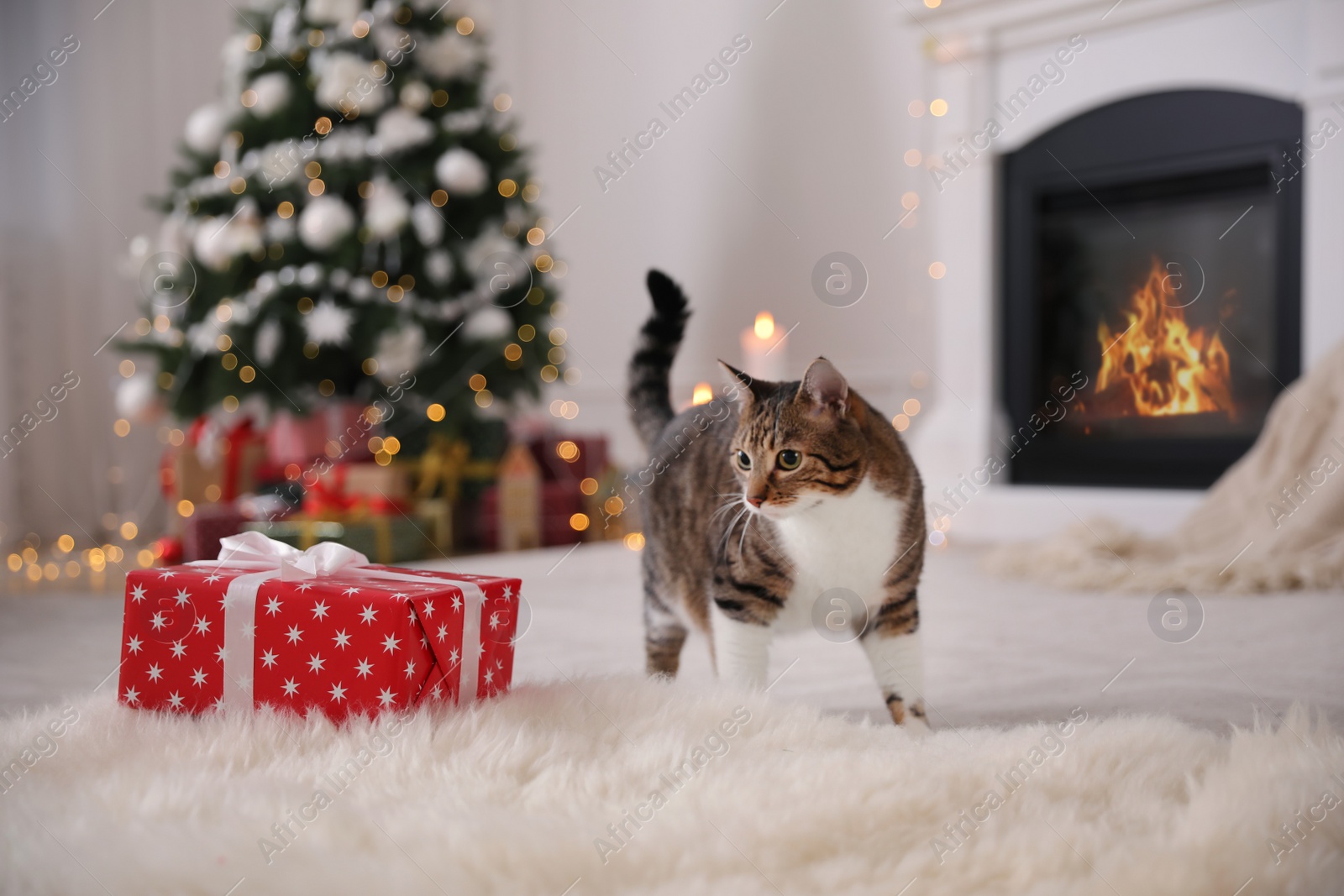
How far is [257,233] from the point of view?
3037 millimetres

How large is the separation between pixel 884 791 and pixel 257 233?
9.08 feet

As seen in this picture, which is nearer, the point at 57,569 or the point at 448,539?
the point at 57,569

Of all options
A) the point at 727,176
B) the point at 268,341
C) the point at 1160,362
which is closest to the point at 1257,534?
the point at 1160,362

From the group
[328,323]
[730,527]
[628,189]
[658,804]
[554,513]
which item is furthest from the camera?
[628,189]

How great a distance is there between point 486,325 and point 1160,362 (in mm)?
2020

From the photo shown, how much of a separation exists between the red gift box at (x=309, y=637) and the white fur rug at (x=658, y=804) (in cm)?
5

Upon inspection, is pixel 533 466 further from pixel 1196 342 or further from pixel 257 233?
pixel 1196 342

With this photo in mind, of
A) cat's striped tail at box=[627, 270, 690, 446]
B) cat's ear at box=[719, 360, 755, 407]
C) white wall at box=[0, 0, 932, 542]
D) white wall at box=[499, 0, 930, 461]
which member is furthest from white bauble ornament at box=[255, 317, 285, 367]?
cat's ear at box=[719, 360, 755, 407]

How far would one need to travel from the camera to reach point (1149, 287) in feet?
10.6

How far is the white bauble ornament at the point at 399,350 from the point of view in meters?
2.96

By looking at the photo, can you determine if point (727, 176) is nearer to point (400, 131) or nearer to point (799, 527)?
point (400, 131)

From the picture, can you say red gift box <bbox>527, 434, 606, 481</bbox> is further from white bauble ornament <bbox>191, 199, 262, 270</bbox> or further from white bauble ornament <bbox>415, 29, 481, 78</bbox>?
white bauble ornament <bbox>415, 29, 481, 78</bbox>

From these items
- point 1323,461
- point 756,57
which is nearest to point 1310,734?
point 1323,461

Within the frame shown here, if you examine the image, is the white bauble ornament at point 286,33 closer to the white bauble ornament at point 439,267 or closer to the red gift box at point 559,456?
the white bauble ornament at point 439,267
